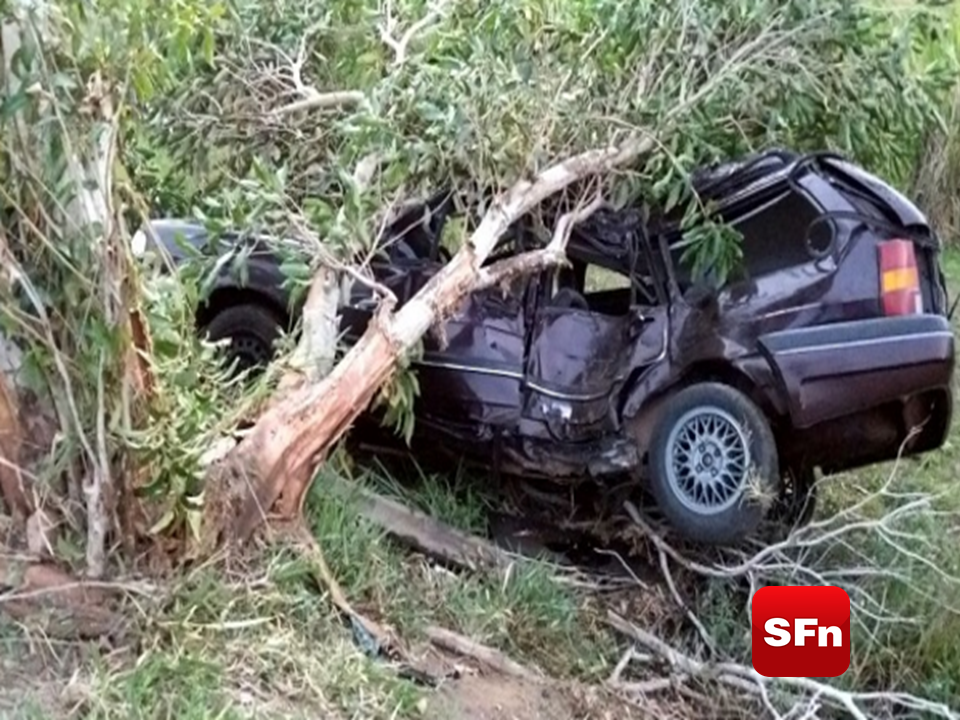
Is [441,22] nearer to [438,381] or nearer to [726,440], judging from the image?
[438,381]

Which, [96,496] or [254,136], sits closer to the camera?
[96,496]

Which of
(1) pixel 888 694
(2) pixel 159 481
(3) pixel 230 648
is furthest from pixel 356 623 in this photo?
(1) pixel 888 694

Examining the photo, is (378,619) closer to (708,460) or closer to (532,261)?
(708,460)

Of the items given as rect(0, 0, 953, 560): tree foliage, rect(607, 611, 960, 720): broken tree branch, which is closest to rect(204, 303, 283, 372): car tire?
rect(0, 0, 953, 560): tree foliage

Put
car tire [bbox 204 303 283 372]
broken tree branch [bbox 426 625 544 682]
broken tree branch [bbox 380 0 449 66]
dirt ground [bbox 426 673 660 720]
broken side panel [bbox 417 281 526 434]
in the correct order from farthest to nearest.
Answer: car tire [bbox 204 303 283 372] → broken tree branch [bbox 380 0 449 66] → broken side panel [bbox 417 281 526 434] → broken tree branch [bbox 426 625 544 682] → dirt ground [bbox 426 673 660 720]

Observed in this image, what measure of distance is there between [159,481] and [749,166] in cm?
310

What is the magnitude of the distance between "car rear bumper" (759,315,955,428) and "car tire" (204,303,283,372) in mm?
2547

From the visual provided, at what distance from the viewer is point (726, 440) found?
5.43m

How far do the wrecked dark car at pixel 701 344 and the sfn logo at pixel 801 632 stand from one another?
390 millimetres

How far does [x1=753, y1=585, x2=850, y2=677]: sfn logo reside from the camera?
5434mm

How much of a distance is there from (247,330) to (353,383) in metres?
1.65

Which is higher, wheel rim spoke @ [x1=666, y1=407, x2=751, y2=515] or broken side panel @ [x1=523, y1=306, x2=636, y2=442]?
broken side panel @ [x1=523, y1=306, x2=636, y2=442]

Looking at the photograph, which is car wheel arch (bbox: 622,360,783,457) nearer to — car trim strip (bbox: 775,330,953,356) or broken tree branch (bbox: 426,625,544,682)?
car trim strip (bbox: 775,330,953,356)

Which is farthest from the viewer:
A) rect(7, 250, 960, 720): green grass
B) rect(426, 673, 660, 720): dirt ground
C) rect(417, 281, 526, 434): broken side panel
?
rect(417, 281, 526, 434): broken side panel
